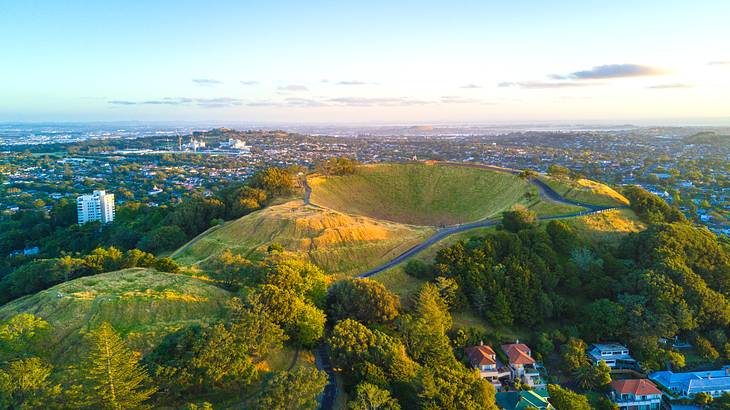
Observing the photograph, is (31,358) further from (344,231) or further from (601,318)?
(601,318)

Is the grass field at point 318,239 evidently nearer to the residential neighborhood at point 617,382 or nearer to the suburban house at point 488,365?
the suburban house at point 488,365

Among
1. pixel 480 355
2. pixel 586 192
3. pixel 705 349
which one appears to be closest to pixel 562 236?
pixel 705 349

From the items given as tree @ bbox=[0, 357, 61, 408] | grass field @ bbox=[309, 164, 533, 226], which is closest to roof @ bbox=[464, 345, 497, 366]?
tree @ bbox=[0, 357, 61, 408]

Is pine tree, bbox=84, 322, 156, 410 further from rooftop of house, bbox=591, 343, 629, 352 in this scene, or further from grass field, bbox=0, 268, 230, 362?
rooftop of house, bbox=591, 343, 629, 352

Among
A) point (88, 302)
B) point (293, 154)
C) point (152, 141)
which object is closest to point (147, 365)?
point (88, 302)

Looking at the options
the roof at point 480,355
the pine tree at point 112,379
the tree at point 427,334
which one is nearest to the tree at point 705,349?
the roof at point 480,355
